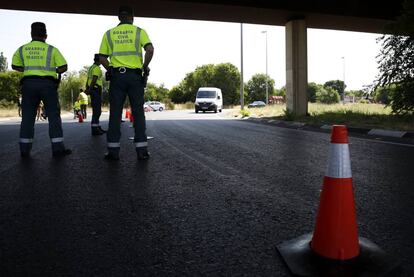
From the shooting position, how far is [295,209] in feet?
11.1

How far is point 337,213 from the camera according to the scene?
2.30 meters

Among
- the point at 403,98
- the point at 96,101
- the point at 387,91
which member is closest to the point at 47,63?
the point at 96,101

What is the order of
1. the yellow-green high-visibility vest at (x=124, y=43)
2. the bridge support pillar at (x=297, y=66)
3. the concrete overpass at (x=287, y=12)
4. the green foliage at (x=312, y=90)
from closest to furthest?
the yellow-green high-visibility vest at (x=124, y=43)
the concrete overpass at (x=287, y=12)
the bridge support pillar at (x=297, y=66)
the green foliage at (x=312, y=90)

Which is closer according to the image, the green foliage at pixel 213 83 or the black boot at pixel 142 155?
the black boot at pixel 142 155

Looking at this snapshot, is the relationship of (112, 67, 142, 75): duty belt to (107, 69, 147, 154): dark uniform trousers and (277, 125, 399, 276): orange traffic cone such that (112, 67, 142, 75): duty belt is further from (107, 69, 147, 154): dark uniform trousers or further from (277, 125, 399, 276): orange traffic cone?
(277, 125, 399, 276): orange traffic cone

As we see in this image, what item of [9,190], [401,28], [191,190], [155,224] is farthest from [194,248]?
[401,28]

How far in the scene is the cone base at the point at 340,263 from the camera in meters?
2.12

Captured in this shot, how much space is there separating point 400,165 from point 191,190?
323 cm

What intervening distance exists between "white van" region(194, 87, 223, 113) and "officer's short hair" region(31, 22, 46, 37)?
1209 inches

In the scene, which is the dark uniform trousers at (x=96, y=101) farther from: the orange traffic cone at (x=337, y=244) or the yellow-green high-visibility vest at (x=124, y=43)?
the orange traffic cone at (x=337, y=244)

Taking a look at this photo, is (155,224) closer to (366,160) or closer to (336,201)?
(336,201)

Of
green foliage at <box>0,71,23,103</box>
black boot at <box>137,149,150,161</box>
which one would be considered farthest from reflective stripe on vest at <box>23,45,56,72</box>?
green foliage at <box>0,71,23,103</box>

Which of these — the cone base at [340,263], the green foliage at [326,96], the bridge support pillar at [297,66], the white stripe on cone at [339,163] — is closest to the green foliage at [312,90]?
the green foliage at [326,96]

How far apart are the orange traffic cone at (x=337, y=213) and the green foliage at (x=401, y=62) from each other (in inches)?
445
